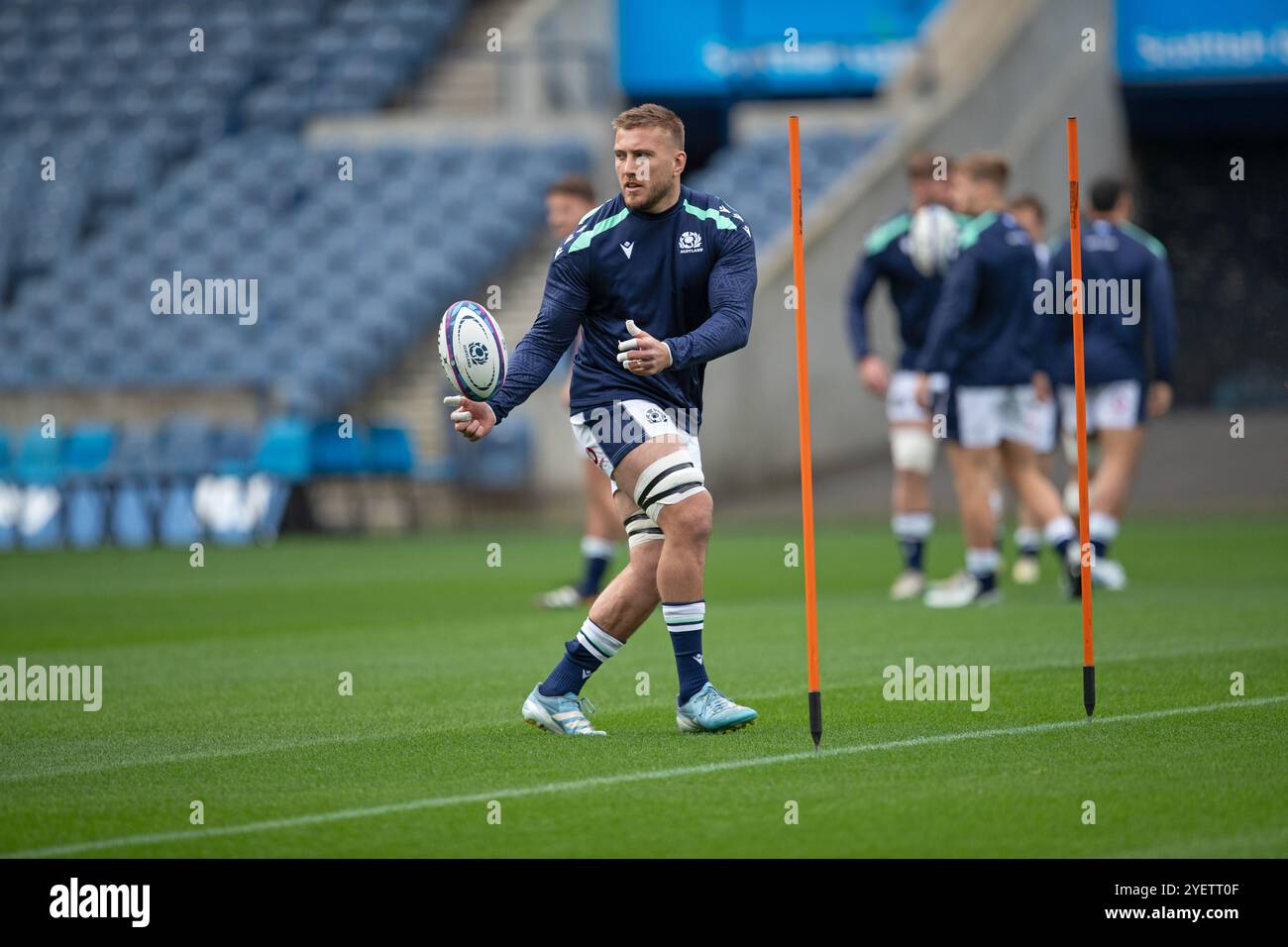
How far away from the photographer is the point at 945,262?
549 inches

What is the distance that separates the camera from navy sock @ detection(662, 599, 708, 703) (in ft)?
25.5

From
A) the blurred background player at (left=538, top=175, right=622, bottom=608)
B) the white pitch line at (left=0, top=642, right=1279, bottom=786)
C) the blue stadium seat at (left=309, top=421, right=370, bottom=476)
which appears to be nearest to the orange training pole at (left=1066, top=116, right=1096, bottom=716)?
the white pitch line at (left=0, top=642, right=1279, bottom=786)

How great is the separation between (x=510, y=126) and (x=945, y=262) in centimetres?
1609

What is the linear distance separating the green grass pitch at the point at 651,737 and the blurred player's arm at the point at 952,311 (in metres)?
1.58

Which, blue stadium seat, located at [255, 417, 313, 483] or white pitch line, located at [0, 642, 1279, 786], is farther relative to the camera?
blue stadium seat, located at [255, 417, 313, 483]

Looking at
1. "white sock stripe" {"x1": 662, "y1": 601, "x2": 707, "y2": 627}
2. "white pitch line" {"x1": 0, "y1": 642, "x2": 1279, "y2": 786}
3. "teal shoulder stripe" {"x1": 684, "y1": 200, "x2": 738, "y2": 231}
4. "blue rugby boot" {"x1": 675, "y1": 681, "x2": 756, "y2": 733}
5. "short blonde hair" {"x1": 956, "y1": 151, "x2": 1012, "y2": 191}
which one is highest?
"short blonde hair" {"x1": 956, "y1": 151, "x2": 1012, "y2": 191}

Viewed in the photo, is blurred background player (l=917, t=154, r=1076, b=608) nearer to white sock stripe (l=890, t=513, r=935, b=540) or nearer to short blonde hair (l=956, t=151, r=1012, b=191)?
short blonde hair (l=956, t=151, r=1012, b=191)

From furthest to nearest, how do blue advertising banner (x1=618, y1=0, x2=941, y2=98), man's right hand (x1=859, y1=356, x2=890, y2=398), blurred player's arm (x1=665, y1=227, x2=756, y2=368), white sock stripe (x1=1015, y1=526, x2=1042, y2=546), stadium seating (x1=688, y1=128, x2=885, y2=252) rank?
blue advertising banner (x1=618, y1=0, x2=941, y2=98), stadium seating (x1=688, y1=128, x2=885, y2=252), white sock stripe (x1=1015, y1=526, x2=1042, y2=546), man's right hand (x1=859, y1=356, x2=890, y2=398), blurred player's arm (x1=665, y1=227, x2=756, y2=368)

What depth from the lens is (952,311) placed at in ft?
42.4

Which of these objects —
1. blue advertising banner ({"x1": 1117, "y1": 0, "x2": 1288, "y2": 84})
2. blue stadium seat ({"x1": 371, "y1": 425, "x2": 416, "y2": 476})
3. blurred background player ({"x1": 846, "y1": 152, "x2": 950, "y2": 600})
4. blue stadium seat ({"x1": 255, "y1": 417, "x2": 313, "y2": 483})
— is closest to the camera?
blurred background player ({"x1": 846, "y1": 152, "x2": 950, "y2": 600})

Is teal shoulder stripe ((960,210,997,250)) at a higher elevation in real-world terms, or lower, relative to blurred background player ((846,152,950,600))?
higher

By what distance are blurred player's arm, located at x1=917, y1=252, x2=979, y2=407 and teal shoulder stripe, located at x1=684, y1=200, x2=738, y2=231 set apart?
207 inches
